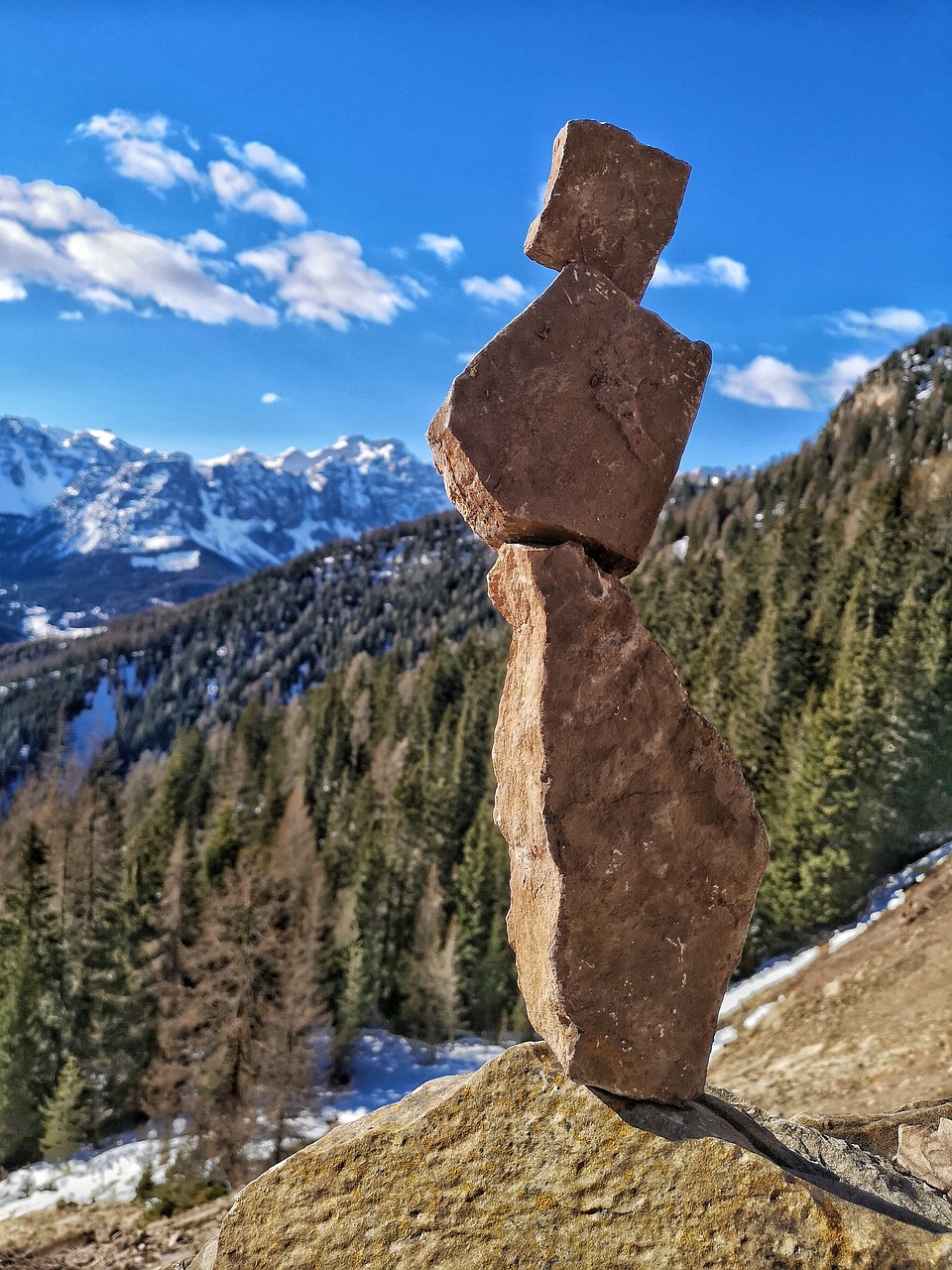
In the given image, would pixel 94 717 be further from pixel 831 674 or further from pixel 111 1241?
pixel 111 1241

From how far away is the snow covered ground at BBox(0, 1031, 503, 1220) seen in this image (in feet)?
104

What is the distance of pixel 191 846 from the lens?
56469 mm

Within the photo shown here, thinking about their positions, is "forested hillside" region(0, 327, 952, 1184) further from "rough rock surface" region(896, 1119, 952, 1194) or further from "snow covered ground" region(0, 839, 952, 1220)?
"rough rock surface" region(896, 1119, 952, 1194)

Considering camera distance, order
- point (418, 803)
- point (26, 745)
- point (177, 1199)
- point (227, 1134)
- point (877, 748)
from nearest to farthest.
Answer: point (177, 1199) < point (227, 1134) < point (877, 748) < point (418, 803) < point (26, 745)

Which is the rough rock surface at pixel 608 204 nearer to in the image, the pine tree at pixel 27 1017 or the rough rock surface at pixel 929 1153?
the rough rock surface at pixel 929 1153

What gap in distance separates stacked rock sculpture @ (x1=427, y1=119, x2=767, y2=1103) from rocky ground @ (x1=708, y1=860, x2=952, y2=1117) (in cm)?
970

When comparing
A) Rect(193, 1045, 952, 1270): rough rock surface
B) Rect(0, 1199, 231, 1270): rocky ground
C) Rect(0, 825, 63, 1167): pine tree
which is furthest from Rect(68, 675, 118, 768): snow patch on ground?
Rect(193, 1045, 952, 1270): rough rock surface

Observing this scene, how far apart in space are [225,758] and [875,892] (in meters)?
71.0

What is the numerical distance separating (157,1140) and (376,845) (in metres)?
24.0

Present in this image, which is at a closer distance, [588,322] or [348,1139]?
[348,1139]

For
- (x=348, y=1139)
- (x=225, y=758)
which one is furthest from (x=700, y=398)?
(x=225, y=758)

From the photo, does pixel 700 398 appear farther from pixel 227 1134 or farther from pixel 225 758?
pixel 225 758

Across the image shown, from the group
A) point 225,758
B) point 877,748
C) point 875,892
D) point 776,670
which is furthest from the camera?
point 225,758

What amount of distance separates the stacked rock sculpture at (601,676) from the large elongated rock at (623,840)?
0.02m
